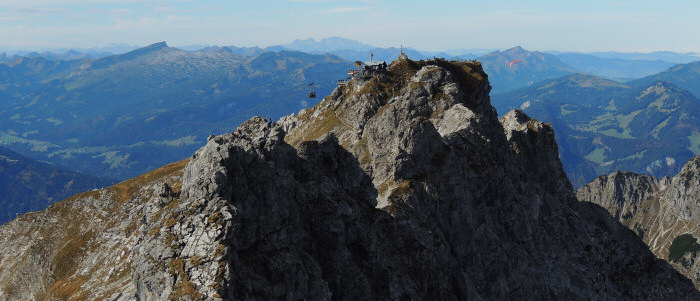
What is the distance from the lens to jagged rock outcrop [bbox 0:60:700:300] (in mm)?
37875

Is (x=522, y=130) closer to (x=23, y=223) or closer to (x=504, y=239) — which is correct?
(x=504, y=239)

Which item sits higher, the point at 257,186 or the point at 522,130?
the point at 257,186

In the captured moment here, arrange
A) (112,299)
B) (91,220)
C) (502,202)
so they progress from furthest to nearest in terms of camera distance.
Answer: (91,220) < (502,202) < (112,299)

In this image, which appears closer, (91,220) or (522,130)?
(522,130)

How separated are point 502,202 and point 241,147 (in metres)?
60.8

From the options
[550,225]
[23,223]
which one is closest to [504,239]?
[550,225]

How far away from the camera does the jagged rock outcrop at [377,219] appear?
37.9m

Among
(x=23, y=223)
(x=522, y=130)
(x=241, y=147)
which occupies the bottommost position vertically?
(x=23, y=223)

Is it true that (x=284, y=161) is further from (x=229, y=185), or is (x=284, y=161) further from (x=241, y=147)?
(x=229, y=185)

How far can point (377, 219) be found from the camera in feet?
188

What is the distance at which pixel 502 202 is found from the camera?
89.8 metres

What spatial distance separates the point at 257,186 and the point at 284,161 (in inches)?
230

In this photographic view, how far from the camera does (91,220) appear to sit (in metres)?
133

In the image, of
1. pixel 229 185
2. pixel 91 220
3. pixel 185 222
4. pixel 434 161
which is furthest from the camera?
pixel 91 220
